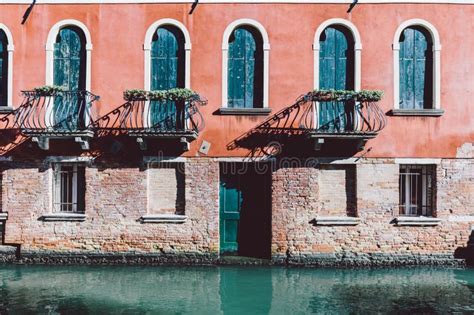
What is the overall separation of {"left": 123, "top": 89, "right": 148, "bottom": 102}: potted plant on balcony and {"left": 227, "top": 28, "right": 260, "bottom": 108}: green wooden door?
204 cm

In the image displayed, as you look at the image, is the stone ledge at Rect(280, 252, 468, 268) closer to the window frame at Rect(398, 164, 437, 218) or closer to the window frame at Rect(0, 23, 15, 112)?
the window frame at Rect(398, 164, 437, 218)

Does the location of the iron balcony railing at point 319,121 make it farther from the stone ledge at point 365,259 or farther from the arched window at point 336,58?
the stone ledge at point 365,259

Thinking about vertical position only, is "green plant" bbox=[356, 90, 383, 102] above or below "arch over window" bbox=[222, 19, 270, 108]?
below

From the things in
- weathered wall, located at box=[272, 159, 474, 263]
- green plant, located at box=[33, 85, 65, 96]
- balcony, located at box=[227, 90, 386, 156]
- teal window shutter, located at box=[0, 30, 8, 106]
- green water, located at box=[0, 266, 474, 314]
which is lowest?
green water, located at box=[0, 266, 474, 314]

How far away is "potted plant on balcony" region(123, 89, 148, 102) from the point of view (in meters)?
12.2

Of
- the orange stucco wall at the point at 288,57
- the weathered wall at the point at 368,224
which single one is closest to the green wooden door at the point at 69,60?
the orange stucco wall at the point at 288,57

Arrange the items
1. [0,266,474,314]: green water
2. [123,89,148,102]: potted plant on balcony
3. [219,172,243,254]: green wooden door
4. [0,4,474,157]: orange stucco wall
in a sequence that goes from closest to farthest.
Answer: [0,266,474,314]: green water < [123,89,148,102]: potted plant on balcony < [0,4,474,157]: orange stucco wall < [219,172,243,254]: green wooden door

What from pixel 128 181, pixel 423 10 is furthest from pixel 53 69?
pixel 423 10

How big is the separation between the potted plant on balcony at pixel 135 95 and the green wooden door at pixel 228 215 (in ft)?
9.09

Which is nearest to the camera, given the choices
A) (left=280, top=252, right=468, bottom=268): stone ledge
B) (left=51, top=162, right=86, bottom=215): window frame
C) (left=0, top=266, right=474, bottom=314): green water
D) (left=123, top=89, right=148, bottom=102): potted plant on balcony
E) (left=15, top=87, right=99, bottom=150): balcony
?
(left=0, top=266, right=474, bottom=314): green water

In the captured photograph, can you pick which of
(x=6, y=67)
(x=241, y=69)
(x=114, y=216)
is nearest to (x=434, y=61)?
(x=241, y=69)

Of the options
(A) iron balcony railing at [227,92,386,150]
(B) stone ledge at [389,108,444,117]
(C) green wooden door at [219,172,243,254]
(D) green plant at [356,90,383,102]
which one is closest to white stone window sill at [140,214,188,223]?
(C) green wooden door at [219,172,243,254]

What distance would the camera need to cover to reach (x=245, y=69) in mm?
12820

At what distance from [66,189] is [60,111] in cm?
196
